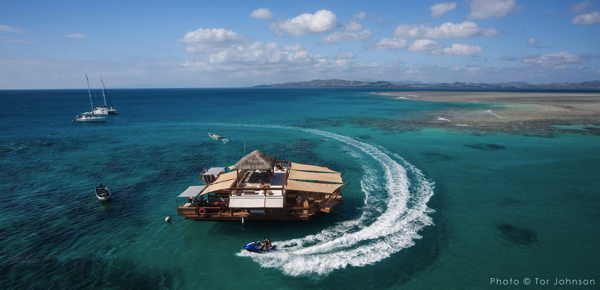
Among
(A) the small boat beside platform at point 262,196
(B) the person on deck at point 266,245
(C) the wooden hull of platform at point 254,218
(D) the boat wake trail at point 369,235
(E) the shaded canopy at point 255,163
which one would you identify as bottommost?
(D) the boat wake trail at point 369,235

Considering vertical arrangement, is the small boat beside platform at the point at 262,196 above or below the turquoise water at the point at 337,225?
above

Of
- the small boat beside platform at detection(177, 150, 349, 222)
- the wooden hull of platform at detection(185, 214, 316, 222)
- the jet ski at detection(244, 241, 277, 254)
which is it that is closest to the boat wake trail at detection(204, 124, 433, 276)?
the jet ski at detection(244, 241, 277, 254)

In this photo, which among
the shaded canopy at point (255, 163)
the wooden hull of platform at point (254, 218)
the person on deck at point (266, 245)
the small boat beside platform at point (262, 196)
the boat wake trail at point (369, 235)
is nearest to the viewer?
the boat wake trail at point (369, 235)

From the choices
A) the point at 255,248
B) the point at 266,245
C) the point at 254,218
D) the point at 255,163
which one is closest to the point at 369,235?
the point at 266,245

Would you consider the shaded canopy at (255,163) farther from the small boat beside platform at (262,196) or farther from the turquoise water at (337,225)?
the turquoise water at (337,225)

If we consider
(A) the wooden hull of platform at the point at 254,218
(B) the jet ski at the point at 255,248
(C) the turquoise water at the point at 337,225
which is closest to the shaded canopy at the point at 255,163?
(A) the wooden hull of platform at the point at 254,218

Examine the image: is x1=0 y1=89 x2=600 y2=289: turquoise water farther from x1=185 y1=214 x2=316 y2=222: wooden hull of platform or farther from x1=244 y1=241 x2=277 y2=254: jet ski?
x1=185 y1=214 x2=316 y2=222: wooden hull of platform

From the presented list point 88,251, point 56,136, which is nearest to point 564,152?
point 88,251
